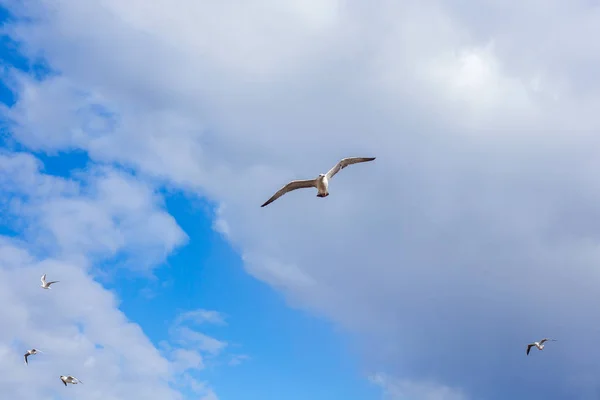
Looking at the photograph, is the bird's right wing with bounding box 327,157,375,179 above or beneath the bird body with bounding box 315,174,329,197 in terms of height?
above

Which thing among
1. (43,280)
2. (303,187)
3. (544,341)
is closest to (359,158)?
(303,187)

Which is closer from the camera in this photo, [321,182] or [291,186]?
[321,182]

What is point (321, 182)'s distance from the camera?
64.7 m

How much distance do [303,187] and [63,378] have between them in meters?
52.0

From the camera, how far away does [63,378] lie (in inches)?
3765

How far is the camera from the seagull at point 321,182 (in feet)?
213

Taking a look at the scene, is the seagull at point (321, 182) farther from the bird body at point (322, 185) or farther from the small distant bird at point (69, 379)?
the small distant bird at point (69, 379)

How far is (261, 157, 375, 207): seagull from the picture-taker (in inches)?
2557

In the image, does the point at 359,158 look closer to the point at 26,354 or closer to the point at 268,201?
the point at 268,201

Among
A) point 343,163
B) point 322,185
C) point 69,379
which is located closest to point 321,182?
point 322,185

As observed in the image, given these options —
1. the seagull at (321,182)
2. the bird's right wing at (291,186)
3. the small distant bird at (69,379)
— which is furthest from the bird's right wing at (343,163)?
the small distant bird at (69,379)

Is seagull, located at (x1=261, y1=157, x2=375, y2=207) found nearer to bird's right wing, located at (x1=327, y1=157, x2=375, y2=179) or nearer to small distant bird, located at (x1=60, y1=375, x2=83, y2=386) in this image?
bird's right wing, located at (x1=327, y1=157, x2=375, y2=179)

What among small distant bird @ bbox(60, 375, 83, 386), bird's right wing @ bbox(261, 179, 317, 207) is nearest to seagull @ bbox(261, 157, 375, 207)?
bird's right wing @ bbox(261, 179, 317, 207)

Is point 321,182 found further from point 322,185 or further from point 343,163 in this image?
point 343,163
